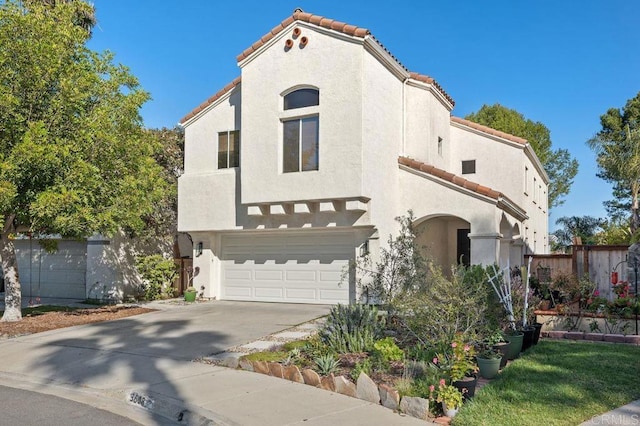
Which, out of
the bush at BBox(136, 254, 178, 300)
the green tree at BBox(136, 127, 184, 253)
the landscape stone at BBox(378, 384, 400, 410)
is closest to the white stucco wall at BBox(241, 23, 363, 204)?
the bush at BBox(136, 254, 178, 300)

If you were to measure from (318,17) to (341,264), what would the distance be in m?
7.25

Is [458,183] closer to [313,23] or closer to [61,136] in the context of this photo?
[313,23]

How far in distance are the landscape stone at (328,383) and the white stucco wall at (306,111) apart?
290 inches

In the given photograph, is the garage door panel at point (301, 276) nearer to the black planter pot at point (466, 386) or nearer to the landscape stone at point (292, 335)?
the landscape stone at point (292, 335)

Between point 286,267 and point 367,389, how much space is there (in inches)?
407

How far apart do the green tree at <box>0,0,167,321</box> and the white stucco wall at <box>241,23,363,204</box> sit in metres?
3.13

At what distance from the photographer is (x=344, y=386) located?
6.98m

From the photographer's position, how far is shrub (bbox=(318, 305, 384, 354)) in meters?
8.59

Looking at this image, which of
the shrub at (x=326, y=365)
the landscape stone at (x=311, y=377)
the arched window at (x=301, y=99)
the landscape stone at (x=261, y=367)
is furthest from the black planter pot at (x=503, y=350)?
the arched window at (x=301, y=99)

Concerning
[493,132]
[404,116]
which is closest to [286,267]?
[404,116]

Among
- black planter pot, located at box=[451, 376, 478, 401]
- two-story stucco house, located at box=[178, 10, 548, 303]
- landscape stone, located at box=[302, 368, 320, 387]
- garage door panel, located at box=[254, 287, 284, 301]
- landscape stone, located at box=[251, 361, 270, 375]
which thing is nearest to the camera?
black planter pot, located at box=[451, 376, 478, 401]

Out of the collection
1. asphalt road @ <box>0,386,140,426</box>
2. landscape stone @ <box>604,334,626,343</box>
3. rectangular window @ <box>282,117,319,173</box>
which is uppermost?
rectangular window @ <box>282,117,319,173</box>

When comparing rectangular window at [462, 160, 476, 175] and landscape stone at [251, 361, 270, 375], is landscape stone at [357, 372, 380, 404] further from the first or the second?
rectangular window at [462, 160, 476, 175]

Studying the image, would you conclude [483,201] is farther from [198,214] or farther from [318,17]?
[198,214]
